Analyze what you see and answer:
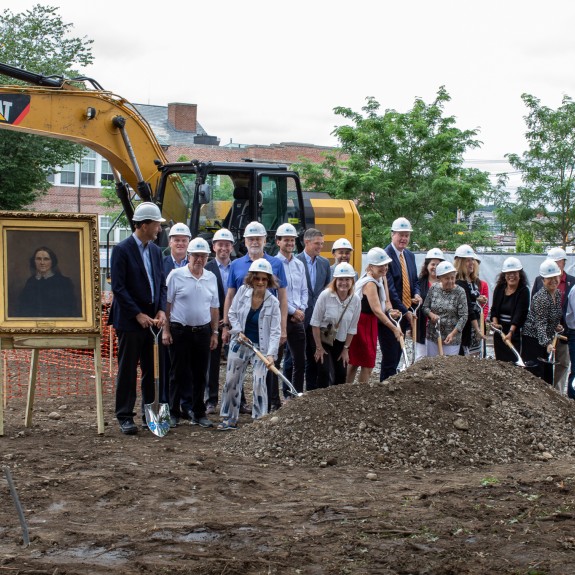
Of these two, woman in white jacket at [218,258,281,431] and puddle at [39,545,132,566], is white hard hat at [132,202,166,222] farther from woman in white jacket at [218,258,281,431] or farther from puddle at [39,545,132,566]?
puddle at [39,545,132,566]

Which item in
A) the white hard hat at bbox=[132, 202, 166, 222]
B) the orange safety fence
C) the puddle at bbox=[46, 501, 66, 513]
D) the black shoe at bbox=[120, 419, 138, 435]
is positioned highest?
the white hard hat at bbox=[132, 202, 166, 222]

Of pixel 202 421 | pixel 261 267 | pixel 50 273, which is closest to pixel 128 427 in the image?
pixel 202 421

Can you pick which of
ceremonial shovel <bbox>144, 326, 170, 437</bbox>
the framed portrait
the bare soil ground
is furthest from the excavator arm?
ceremonial shovel <bbox>144, 326, 170, 437</bbox>

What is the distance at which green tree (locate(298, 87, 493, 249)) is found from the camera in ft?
107

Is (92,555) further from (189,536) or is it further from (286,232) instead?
(286,232)

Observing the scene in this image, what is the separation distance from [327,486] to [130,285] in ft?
10.9

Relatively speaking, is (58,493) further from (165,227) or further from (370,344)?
(165,227)

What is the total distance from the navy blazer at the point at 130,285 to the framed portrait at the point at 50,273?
0.70 feet

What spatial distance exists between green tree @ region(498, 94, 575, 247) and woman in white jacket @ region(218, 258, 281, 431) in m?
21.6

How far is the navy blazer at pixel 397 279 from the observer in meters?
12.4

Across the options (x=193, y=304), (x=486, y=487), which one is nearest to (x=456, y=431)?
(x=486, y=487)

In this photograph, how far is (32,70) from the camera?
1171 inches

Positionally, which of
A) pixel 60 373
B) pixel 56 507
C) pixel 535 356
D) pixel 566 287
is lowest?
pixel 60 373

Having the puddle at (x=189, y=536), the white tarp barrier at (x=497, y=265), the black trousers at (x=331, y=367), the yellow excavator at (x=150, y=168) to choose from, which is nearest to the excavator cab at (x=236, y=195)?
the yellow excavator at (x=150, y=168)
